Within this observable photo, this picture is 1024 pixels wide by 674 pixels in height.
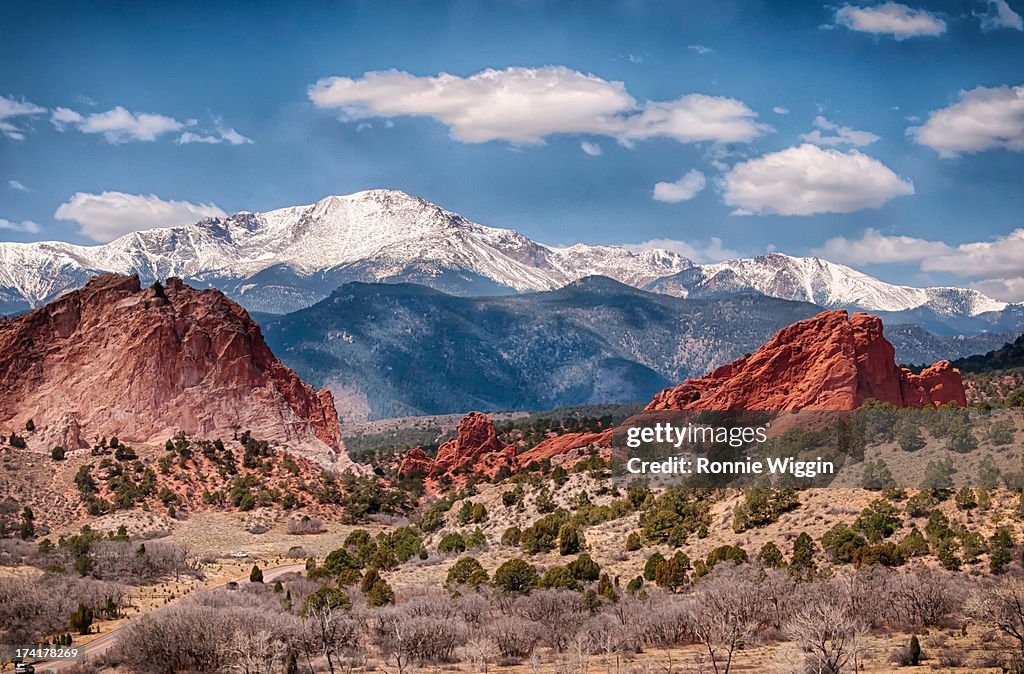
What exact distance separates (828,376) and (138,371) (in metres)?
73.3

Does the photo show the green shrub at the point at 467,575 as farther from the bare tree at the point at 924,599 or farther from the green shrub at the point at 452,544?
the bare tree at the point at 924,599

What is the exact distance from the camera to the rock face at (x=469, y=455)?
155 m

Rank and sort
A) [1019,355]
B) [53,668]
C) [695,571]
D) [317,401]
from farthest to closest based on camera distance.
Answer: [1019,355], [317,401], [695,571], [53,668]

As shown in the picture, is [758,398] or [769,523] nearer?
[769,523]

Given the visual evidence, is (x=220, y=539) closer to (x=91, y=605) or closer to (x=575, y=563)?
(x=91, y=605)

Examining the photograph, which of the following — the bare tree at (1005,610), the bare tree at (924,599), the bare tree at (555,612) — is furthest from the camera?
the bare tree at (555,612)

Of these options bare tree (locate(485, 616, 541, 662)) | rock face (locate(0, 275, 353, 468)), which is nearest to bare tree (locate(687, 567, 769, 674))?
bare tree (locate(485, 616, 541, 662))

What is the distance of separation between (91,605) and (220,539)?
39.4 meters

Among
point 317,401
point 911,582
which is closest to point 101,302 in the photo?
point 317,401

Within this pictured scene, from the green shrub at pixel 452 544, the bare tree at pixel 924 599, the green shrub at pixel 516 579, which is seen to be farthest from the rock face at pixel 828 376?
the bare tree at pixel 924 599

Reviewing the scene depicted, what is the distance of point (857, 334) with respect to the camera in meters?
105

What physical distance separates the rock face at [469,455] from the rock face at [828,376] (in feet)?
149

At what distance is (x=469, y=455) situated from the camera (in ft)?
519

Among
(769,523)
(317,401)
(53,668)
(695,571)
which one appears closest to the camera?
(53,668)
